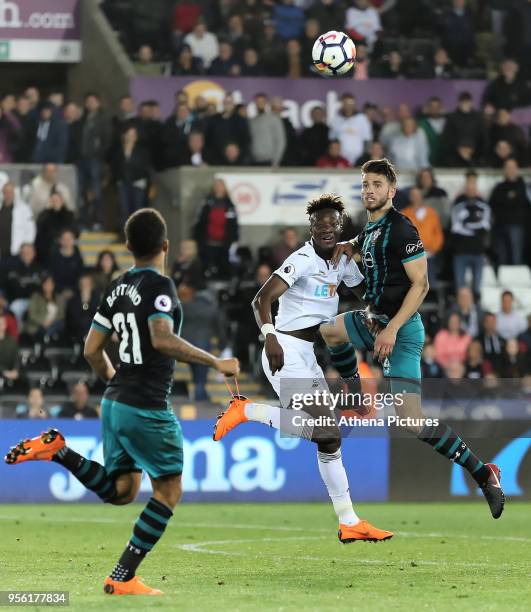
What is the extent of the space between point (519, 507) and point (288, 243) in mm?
5477

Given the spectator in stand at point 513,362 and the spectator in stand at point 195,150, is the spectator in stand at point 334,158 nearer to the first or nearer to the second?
the spectator in stand at point 195,150

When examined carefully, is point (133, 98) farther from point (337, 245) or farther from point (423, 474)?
point (337, 245)

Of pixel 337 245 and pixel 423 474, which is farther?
pixel 423 474

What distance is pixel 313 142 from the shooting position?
22484 mm

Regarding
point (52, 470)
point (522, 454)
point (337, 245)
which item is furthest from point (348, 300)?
point (337, 245)

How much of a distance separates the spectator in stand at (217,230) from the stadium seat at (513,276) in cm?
422

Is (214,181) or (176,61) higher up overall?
(176,61)

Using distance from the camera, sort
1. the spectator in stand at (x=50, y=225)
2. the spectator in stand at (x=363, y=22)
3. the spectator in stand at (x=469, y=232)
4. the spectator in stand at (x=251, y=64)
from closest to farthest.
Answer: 1. the spectator in stand at (x=50, y=225)
2. the spectator in stand at (x=469, y=232)
3. the spectator in stand at (x=251, y=64)
4. the spectator in stand at (x=363, y=22)

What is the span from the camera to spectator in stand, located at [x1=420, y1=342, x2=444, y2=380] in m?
18.9

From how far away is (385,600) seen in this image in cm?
855

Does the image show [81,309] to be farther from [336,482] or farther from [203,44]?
[336,482]

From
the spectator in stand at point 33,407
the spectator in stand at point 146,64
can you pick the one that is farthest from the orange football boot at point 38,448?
the spectator in stand at point 146,64

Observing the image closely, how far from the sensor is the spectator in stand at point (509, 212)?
21719 mm

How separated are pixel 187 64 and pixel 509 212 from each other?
553 cm
